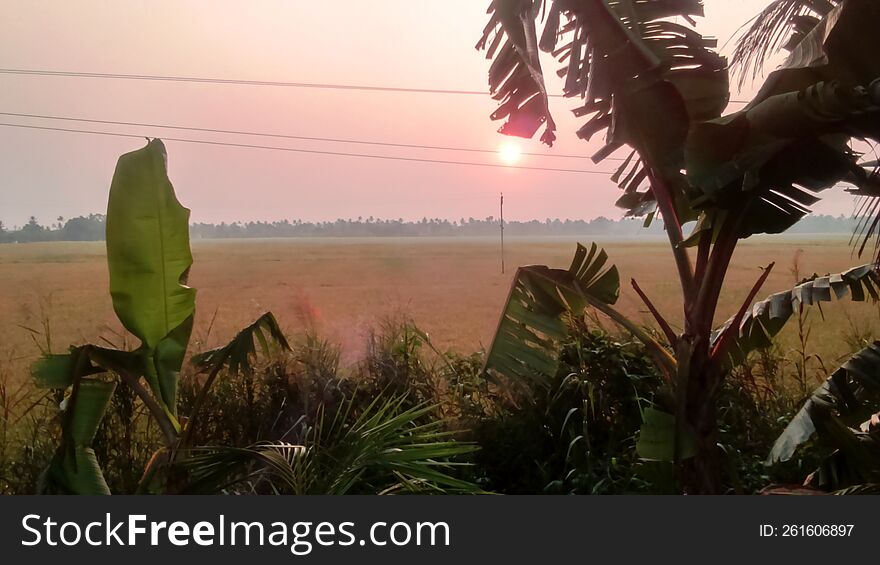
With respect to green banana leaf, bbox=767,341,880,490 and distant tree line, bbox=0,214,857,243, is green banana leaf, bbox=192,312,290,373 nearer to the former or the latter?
distant tree line, bbox=0,214,857,243

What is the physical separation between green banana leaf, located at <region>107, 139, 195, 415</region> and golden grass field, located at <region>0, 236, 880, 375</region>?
557 mm

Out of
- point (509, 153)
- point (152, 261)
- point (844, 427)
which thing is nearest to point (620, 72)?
point (509, 153)

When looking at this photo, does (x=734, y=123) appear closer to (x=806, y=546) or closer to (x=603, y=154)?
(x=603, y=154)

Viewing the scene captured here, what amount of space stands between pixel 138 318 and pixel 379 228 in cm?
93

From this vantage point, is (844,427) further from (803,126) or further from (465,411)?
(465,411)

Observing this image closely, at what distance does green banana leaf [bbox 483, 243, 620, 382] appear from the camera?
1666 millimetres

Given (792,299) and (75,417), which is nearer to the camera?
(75,417)

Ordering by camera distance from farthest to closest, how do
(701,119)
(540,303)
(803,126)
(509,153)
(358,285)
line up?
(358,285) → (509,153) → (540,303) → (701,119) → (803,126)

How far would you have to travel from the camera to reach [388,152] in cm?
204

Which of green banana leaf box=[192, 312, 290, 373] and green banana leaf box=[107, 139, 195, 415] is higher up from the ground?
green banana leaf box=[107, 139, 195, 415]

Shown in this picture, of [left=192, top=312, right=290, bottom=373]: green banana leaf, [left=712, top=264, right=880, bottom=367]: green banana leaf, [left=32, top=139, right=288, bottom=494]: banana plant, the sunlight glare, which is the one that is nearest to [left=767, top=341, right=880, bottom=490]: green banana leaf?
[left=712, top=264, right=880, bottom=367]: green banana leaf

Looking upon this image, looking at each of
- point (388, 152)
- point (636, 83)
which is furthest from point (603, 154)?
point (388, 152)

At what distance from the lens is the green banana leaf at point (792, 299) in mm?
1620

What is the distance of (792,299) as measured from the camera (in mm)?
1646
